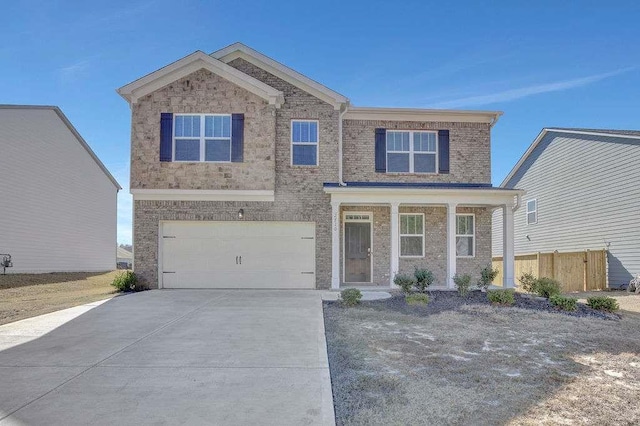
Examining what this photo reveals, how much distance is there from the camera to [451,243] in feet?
45.4

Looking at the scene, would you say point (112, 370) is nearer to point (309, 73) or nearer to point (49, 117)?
point (309, 73)

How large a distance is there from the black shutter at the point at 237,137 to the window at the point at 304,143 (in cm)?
158

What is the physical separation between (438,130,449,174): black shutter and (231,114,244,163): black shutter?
6.40 meters

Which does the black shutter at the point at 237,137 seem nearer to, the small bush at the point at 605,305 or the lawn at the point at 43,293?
the lawn at the point at 43,293

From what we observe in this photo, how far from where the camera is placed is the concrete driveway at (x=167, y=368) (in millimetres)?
4203

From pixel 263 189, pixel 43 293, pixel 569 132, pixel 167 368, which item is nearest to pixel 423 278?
pixel 263 189

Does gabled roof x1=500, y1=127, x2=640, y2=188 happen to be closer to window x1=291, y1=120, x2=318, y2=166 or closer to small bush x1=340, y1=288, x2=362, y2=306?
window x1=291, y1=120, x2=318, y2=166

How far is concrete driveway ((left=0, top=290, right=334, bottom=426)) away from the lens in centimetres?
420

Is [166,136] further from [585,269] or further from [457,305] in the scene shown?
[585,269]

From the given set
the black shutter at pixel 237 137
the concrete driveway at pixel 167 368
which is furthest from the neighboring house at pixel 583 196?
the black shutter at pixel 237 137

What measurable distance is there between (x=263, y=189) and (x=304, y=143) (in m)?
1.99

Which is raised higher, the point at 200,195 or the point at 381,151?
the point at 381,151

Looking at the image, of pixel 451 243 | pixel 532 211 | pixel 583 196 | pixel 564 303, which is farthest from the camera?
pixel 532 211

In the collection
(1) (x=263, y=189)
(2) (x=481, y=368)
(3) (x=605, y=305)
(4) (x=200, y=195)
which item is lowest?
(2) (x=481, y=368)
